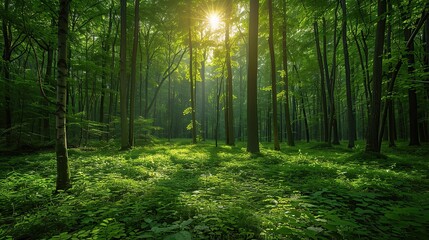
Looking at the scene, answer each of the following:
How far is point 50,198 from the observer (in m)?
3.87

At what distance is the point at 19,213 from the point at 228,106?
12.8 m

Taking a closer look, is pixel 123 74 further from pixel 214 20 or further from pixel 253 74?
pixel 214 20

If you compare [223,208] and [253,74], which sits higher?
[253,74]

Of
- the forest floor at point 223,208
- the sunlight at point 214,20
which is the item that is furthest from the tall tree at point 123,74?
the forest floor at point 223,208

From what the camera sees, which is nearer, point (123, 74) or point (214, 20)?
point (123, 74)

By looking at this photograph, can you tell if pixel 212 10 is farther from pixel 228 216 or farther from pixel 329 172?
pixel 228 216

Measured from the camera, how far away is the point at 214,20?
15.1m

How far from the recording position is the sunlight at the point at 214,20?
14.6 metres

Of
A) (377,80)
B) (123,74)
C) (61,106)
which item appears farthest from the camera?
(123,74)

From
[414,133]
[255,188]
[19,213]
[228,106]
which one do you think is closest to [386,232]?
[255,188]

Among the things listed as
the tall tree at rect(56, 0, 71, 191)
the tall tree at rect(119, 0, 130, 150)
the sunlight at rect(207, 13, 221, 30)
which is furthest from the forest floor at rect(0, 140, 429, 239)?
the sunlight at rect(207, 13, 221, 30)

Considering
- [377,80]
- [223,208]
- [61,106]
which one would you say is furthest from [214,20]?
[223,208]

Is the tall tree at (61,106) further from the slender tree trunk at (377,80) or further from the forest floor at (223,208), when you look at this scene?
the slender tree trunk at (377,80)

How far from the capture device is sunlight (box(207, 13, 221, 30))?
48.0 ft
